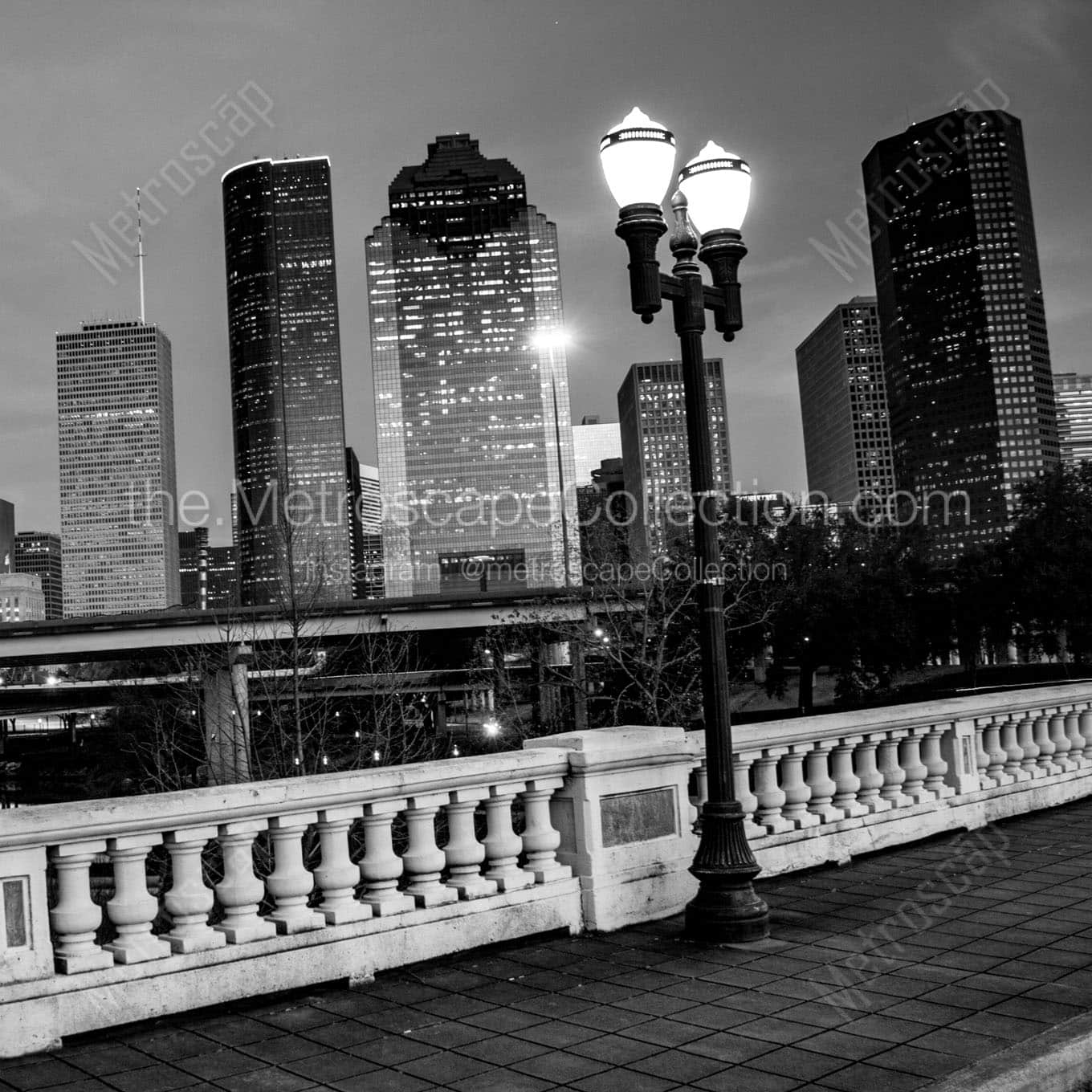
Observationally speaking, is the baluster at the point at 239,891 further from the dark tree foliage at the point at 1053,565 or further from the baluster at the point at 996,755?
the dark tree foliage at the point at 1053,565

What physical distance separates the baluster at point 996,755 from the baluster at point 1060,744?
101 centimetres

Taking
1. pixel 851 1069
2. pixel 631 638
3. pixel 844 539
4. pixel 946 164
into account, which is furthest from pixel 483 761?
pixel 946 164

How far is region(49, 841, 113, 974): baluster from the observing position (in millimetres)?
5422

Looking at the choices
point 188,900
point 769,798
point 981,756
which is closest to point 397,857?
point 188,900

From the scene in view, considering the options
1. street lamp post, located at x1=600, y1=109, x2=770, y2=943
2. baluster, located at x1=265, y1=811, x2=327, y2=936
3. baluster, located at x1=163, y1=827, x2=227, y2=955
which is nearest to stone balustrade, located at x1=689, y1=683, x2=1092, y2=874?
street lamp post, located at x1=600, y1=109, x2=770, y2=943

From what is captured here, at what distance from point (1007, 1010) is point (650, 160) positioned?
16.5 feet

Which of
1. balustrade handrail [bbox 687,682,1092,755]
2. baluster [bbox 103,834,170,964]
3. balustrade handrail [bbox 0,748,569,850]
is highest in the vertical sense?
balustrade handrail [bbox 0,748,569,850]

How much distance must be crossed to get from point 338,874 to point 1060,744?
→ 8215mm

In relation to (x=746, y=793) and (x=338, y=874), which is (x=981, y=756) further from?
(x=338, y=874)

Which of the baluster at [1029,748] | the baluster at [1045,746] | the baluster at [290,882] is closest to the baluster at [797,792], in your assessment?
the baluster at [1029,748]

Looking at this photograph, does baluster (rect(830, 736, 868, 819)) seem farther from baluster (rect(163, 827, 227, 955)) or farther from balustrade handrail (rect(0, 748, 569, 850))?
baluster (rect(163, 827, 227, 955))

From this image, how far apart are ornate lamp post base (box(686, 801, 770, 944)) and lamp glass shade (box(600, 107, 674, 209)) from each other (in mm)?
3749

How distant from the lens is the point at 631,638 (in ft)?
129

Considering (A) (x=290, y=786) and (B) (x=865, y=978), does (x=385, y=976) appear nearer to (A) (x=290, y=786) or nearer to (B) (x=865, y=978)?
(A) (x=290, y=786)
